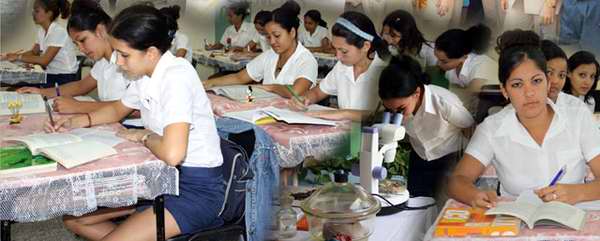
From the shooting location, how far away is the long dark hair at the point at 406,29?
54.7 inches

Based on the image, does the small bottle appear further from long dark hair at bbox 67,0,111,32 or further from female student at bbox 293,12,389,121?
long dark hair at bbox 67,0,111,32

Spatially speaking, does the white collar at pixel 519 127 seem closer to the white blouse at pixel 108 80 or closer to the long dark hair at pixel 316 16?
the long dark hair at pixel 316 16

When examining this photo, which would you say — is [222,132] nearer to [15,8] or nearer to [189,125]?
[189,125]

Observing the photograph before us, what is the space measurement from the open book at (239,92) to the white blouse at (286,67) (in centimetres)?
4

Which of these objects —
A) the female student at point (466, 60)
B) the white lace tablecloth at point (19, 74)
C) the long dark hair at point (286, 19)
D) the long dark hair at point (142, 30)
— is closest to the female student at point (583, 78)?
the female student at point (466, 60)

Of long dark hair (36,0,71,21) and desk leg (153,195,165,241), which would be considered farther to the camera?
long dark hair (36,0,71,21)

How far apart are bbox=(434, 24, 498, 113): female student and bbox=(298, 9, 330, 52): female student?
0.29 m

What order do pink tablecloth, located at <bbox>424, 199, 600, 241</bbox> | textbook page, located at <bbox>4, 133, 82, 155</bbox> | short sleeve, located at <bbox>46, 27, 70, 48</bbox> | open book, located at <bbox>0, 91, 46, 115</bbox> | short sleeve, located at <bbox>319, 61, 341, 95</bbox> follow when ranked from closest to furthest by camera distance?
pink tablecloth, located at <bbox>424, 199, 600, 241</bbox> → textbook page, located at <bbox>4, 133, 82, 155</bbox> → short sleeve, located at <bbox>319, 61, 341, 95</bbox> → open book, located at <bbox>0, 91, 46, 115</bbox> → short sleeve, located at <bbox>46, 27, 70, 48</bbox>

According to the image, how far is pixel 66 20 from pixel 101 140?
65cm

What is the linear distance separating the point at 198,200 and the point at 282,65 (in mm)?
458

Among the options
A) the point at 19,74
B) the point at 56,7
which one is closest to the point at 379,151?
the point at 56,7

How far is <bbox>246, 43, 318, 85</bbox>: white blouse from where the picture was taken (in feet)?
5.30

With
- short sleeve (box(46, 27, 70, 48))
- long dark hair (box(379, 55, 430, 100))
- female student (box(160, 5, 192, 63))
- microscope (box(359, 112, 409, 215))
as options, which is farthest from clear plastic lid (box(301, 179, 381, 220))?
short sleeve (box(46, 27, 70, 48))

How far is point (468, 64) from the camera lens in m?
1.41
